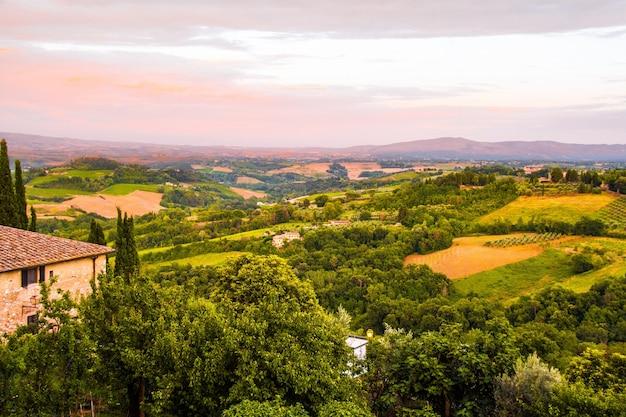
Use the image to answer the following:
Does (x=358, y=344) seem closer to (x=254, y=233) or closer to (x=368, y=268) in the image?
(x=368, y=268)

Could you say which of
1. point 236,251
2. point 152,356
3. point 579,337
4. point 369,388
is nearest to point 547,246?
point 579,337

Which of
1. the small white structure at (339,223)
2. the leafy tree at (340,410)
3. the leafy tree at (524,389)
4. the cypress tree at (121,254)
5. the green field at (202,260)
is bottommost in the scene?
the green field at (202,260)

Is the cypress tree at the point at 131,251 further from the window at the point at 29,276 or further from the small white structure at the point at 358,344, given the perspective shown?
the small white structure at the point at 358,344

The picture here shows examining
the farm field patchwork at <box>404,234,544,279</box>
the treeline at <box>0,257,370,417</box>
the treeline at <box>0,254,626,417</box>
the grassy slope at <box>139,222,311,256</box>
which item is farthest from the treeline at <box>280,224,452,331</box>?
the treeline at <box>0,257,370,417</box>

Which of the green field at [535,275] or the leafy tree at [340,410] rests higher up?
the leafy tree at [340,410]

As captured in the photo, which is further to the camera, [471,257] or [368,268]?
[471,257]

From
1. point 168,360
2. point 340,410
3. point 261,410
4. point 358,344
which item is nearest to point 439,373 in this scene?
point 340,410

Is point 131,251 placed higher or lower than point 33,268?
lower

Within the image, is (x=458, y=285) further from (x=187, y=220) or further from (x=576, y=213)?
(x=187, y=220)

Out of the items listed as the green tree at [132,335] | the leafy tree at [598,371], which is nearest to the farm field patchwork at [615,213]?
the leafy tree at [598,371]
